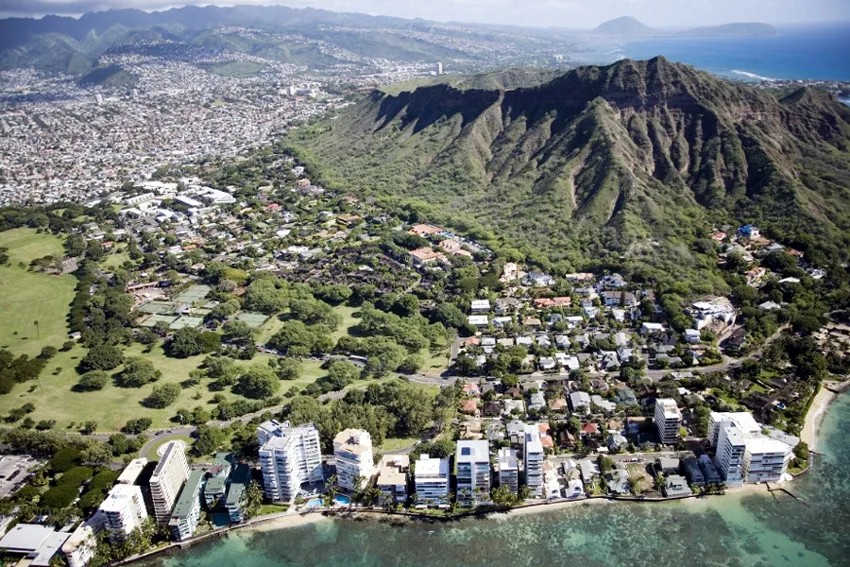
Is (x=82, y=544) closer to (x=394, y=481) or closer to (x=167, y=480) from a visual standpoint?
(x=167, y=480)

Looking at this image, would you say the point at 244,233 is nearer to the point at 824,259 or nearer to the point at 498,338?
the point at 498,338

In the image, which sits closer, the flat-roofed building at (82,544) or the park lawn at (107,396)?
the flat-roofed building at (82,544)

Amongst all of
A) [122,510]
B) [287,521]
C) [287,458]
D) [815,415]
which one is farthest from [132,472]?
[815,415]

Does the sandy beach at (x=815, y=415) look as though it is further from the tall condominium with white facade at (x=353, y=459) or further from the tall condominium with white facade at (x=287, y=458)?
the tall condominium with white facade at (x=287, y=458)

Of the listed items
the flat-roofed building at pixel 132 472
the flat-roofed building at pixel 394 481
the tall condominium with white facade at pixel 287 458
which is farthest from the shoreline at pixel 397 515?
the flat-roofed building at pixel 132 472

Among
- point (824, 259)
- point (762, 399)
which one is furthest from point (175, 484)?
point (824, 259)

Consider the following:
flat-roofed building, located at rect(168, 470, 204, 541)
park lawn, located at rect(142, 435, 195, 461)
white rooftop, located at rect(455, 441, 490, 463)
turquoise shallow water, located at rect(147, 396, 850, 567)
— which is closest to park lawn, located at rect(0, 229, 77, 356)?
park lawn, located at rect(142, 435, 195, 461)

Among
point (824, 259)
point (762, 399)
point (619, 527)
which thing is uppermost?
point (824, 259)
